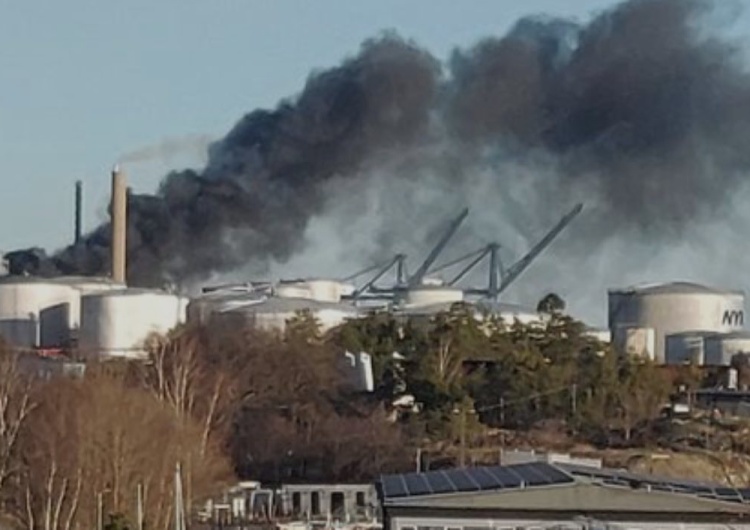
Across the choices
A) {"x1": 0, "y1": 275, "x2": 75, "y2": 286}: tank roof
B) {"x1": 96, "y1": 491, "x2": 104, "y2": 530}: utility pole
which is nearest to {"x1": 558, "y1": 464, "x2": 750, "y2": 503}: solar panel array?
{"x1": 96, "y1": 491, "x2": 104, "y2": 530}: utility pole

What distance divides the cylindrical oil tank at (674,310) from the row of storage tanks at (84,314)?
1488 cm

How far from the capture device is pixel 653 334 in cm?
6556

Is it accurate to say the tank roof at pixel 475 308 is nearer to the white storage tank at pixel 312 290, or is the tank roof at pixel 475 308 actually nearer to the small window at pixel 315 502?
the white storage tank at pixel 312 290

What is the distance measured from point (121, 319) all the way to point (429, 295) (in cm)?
1650

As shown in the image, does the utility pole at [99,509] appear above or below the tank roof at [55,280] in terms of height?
below

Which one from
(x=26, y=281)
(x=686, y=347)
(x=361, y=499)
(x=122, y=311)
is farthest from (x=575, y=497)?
(x=686, y=347)

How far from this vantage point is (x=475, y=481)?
822 inches

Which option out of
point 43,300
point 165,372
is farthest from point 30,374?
point 43,300

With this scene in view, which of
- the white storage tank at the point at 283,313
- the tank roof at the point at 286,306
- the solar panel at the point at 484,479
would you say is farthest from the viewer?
the tank roof at the point at 286,306

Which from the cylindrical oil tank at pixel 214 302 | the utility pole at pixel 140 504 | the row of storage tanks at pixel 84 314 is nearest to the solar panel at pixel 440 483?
the utility pole at pixel 140 504

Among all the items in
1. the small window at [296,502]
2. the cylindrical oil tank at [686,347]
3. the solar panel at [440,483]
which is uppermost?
the cylindrical oil tank at [686,347]

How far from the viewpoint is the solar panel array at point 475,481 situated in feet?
65.7

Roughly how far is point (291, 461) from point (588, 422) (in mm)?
6750

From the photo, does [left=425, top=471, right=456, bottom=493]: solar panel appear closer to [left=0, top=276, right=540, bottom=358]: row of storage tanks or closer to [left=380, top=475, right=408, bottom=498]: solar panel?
[left=380, top=475, right=408, bottom=498]: solar panel
